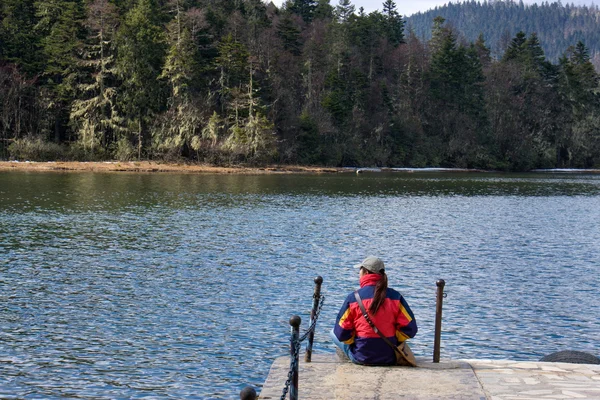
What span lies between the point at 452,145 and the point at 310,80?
2757cm

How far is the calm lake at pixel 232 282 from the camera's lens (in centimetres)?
1405

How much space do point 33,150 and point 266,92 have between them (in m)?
31.6

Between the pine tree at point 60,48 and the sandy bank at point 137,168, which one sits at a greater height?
the pine tree at point 60,48

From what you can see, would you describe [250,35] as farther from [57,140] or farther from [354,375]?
[354,375]

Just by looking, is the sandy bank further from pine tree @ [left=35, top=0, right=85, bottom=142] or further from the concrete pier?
the concrete pier

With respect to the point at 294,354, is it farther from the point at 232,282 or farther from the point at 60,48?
the point at 60,48

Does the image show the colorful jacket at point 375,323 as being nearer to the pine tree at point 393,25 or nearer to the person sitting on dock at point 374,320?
the person sitting on dock at point 374,320

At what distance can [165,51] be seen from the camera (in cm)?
9300

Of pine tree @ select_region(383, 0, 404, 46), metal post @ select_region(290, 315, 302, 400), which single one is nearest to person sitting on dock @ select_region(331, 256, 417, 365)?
Result: metal post @ select_region(290, 315, 302, 400)

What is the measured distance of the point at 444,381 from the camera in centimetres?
987

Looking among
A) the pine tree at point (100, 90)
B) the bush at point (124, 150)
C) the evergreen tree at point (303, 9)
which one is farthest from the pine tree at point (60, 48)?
the evergreen tree at point (303, 9)

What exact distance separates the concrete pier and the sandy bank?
2933 inches

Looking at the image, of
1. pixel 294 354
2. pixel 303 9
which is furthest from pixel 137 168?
pixel 294 354

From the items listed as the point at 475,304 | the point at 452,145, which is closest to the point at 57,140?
the point at 452,145
